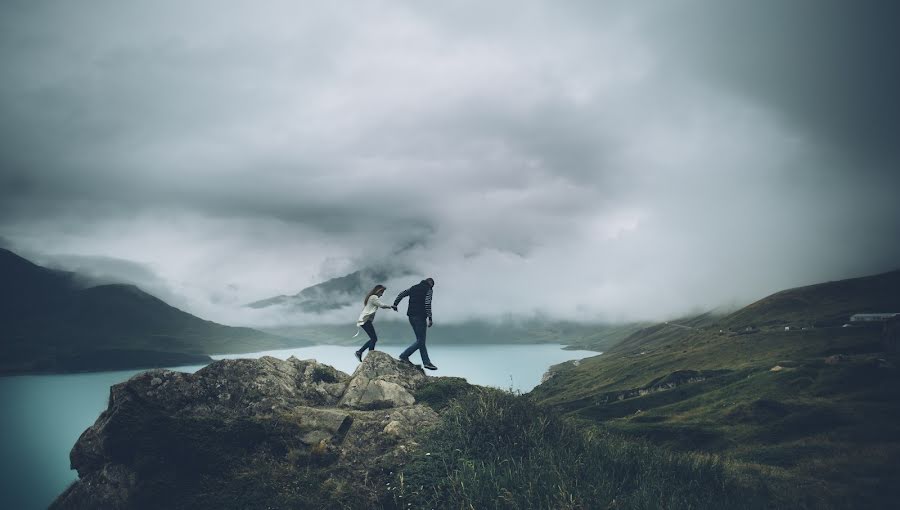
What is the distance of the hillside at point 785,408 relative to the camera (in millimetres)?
40219

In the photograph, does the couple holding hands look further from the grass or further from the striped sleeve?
the grass

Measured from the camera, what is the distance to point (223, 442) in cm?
1457

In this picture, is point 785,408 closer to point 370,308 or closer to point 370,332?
point 370,332

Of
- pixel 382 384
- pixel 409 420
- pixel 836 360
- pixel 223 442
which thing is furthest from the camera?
pixel 836 360

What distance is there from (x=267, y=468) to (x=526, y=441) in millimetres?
8085

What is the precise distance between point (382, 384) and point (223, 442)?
6241mm

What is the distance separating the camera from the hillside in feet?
132

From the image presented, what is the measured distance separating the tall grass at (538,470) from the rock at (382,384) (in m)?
2.73

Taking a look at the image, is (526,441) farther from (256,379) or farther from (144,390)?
(144,390)

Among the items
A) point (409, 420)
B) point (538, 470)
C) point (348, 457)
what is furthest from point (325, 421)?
point (538, 470)

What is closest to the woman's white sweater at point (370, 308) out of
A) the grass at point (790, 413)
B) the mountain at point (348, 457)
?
the mountain at point (348, 457)

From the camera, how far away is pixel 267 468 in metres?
13.8

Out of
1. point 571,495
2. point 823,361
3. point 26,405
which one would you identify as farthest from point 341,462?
point 26,405

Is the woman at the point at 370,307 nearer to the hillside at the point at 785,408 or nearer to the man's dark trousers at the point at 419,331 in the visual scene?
the man's dark trousers at the point at 419,331
